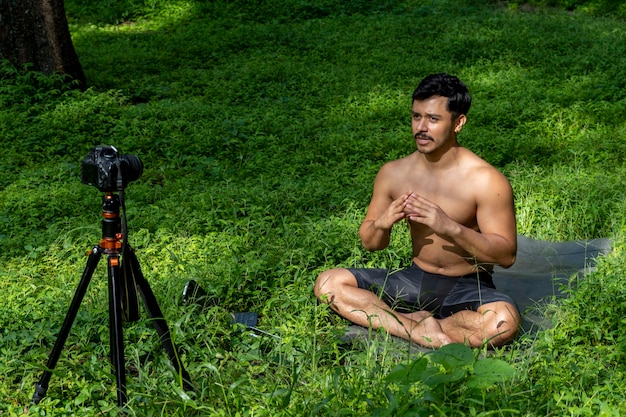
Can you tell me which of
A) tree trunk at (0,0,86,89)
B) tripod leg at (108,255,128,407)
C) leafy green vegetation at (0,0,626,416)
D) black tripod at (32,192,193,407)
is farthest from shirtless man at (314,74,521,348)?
tree trunk at (0,0,86,89)

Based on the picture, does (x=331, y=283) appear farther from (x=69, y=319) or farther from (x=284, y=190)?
(x=284, y=190)

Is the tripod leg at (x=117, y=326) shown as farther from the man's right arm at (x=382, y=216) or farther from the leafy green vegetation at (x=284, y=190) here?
the man's right arm at (x=382, y=216)

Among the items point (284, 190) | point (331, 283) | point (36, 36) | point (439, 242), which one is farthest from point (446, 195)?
point (36, 36)

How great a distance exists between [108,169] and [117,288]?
1.67 ft

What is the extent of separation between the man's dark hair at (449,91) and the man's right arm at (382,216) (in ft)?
1.79

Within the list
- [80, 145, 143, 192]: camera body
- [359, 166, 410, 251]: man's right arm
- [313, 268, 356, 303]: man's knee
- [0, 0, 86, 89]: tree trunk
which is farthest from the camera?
[0, 0, 86, 89]: tree trunk

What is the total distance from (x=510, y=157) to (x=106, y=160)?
5.36 m

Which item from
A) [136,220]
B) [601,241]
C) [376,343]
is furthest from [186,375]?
[601,241]

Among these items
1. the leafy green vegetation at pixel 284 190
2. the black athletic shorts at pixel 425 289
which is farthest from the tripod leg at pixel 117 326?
the black athletic shorts at pixel 425 289

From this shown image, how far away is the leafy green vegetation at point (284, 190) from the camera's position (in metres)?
3.74

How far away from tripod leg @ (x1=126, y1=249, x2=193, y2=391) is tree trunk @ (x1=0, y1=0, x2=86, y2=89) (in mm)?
6770

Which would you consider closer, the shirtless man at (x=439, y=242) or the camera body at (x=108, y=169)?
the camera body at (x=108, y=169)

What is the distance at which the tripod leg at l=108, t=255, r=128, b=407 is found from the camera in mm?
3438

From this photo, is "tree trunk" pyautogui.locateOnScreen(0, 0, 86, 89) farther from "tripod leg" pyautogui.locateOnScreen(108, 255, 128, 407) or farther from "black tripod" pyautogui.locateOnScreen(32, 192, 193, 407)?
"tripod leg" pyautogui.locateOnScreen(108, 255, 128, 407)
